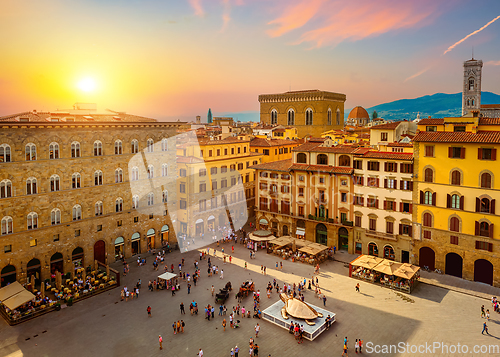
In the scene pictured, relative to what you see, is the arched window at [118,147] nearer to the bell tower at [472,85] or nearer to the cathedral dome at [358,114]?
the cathedral dome at [358,114]

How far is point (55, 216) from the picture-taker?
38.9 meters

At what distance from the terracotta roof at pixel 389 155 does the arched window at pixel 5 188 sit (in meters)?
40.1

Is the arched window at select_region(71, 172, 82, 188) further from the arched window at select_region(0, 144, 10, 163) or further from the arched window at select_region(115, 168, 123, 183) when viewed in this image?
the arched window at select_region(0, 144, 10, 163)

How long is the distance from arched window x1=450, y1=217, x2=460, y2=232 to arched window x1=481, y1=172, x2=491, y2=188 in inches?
176

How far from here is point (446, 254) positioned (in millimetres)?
39719

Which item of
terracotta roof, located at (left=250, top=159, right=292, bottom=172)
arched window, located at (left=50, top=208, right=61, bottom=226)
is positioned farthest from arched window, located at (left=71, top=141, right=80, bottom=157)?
terracotta roof, located at (left=250, top=159, right=292, bottom=172)

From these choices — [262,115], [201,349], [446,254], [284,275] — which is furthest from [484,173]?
[262,115]

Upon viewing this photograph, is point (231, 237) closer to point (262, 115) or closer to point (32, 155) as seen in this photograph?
point (32, 155)

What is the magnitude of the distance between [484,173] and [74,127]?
44613mm

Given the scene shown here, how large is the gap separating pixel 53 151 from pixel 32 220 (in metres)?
7.65

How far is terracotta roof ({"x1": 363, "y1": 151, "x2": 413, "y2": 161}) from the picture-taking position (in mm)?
42062

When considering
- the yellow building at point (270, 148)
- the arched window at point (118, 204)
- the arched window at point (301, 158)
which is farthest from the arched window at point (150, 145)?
the yellow building at point (270, 148)

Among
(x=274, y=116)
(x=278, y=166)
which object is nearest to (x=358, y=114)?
(x=274, y=116)

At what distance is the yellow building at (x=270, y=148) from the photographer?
6644 centimetres
